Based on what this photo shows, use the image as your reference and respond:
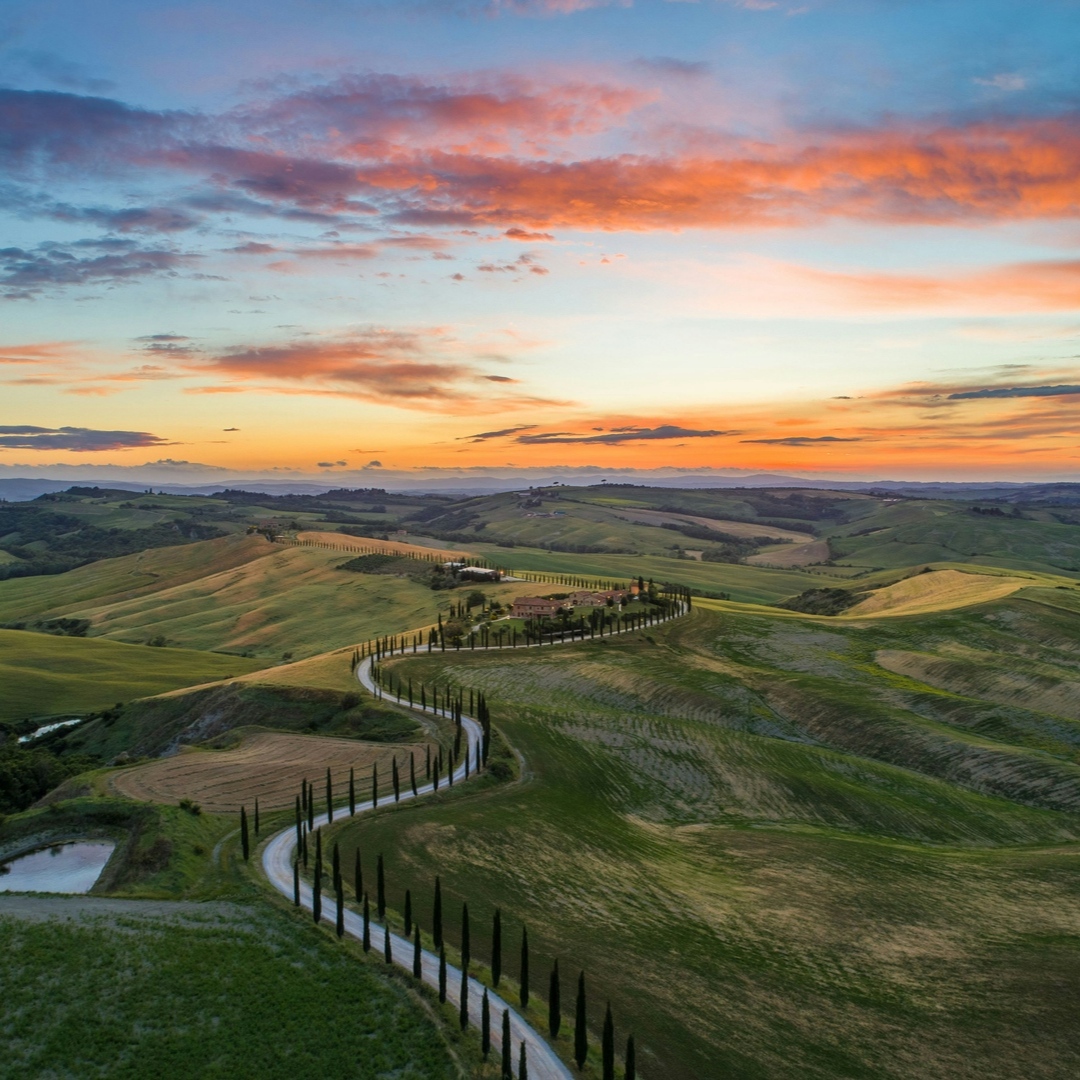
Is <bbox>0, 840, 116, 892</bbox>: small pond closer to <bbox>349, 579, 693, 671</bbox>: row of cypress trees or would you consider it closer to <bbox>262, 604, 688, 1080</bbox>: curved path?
<bbox>262, 604, 688, 1080</bbox>: curved path

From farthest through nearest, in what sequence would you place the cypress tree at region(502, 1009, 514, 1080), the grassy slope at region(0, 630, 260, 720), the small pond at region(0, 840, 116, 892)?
the grassy slope at region(0, 630, 260, 720) < the small pond at region(0, 840, 116, 892) < the cypress tree at region(502, 1009, 514, 1080)

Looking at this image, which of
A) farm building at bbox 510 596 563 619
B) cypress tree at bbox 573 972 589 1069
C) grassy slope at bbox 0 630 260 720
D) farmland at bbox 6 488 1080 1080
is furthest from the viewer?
farm building at bbox 510 596 563 619

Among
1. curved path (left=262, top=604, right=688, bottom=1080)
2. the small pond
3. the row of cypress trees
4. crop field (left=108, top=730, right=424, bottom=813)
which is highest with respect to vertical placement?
curved path (left=262, top=604, right=688, bottom=1080)

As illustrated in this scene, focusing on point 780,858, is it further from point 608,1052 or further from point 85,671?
point 85,671

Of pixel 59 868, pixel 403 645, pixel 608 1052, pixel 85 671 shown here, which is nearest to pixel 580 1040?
pixel 608 1052

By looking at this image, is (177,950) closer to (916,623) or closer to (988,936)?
(988,936)

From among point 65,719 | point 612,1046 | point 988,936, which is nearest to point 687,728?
point 988,936

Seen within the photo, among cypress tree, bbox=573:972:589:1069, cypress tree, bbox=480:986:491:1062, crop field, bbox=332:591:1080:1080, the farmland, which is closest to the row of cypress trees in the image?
the farmland
